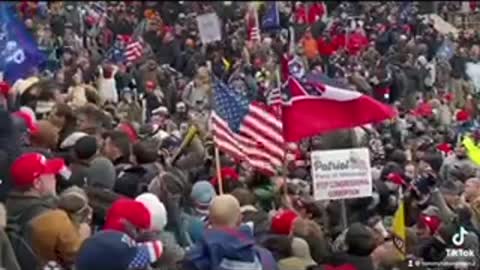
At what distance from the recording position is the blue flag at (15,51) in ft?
54.0

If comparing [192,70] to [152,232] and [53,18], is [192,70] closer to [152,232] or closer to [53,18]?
[53,18]

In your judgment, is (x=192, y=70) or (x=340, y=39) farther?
(x=340, y=39)

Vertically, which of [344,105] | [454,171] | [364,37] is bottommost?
[364,37]

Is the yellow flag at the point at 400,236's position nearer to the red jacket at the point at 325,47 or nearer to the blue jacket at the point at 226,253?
the blue jacket at the point at 226,253

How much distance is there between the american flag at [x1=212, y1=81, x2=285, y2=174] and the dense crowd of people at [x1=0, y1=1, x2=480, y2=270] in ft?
0.52

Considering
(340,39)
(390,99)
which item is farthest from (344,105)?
(340,39)

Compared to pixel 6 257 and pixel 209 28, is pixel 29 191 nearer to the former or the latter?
pixel 6 257

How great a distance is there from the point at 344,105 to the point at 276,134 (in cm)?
81

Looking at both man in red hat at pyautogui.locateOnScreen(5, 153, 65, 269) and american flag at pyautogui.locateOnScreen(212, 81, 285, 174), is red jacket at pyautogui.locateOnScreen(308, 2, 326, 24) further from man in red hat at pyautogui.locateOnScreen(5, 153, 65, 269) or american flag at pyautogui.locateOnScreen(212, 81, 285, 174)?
man in red hat at pyautogui.locateOnScreen(5, 153, 65, 269)

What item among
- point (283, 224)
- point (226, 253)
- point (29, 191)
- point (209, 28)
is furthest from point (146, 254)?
point (209, 28)

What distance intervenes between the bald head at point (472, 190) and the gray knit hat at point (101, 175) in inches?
110

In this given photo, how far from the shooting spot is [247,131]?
13.1 metres

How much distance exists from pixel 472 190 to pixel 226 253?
12.7 feet

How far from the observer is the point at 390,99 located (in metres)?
26.4
